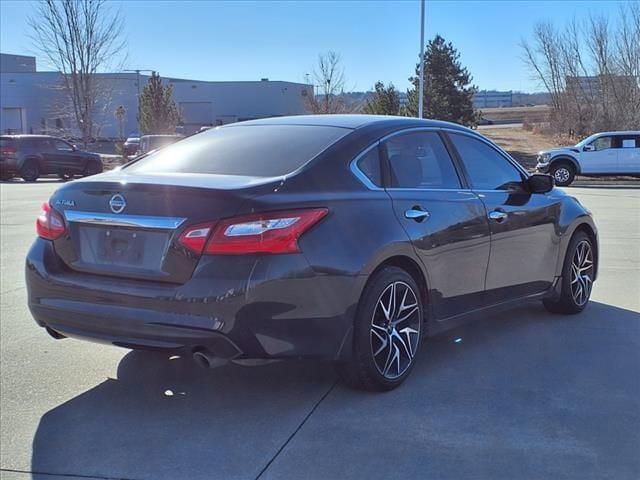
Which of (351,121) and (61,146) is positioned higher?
(351,121)

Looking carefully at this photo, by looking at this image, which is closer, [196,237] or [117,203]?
[196,237]

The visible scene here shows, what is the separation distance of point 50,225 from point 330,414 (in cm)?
199

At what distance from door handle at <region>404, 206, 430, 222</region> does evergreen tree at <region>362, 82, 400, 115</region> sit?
113 feet

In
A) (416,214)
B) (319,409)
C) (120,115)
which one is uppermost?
(120,115)

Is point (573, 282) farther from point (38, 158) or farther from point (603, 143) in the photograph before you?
point (38, 158)

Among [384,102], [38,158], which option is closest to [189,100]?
[384,102]

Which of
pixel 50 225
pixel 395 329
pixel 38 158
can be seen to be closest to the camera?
pixel 50 225

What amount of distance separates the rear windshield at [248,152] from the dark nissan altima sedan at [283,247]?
2 cm

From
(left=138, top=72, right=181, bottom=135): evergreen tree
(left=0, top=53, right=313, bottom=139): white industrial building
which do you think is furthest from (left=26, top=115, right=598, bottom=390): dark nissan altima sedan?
(left=0, top=53, right=313, bottom=139): white industrial building

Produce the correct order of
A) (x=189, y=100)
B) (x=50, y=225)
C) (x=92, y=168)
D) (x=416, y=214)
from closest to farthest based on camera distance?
(x=50, y=225) < (x=416, y=214) < (x=92, y=168) < (x=189, y=100)

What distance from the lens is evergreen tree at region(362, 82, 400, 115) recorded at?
38.6 m

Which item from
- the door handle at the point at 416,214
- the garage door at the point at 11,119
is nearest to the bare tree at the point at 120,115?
the garage door at the point at 11,119

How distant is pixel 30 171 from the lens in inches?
1019

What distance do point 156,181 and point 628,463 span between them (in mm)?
2805
